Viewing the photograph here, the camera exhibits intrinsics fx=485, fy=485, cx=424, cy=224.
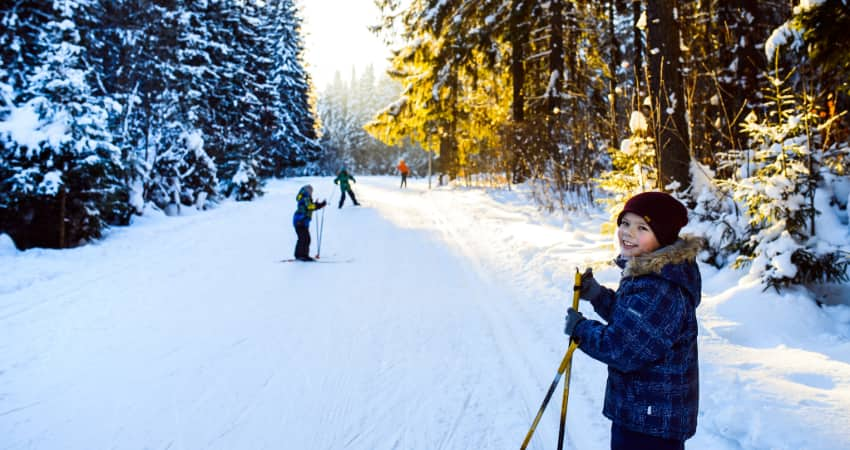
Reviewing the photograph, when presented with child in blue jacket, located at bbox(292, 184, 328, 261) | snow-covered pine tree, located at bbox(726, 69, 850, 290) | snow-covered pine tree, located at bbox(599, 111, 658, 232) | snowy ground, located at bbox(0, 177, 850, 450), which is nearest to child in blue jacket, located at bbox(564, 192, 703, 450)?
snowy ground, located at bbox(0, 177, 850, 450)

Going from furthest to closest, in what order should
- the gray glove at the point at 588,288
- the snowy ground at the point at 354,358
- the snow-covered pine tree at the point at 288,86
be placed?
the snow-covered pine tree at the point at 288,86 < the snowy ground at the point at 354,358 < the gray glove at the point at 588,288

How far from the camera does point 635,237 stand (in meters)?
2.10

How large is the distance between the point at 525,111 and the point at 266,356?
1309cm

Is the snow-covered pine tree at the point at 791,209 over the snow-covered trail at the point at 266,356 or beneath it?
over

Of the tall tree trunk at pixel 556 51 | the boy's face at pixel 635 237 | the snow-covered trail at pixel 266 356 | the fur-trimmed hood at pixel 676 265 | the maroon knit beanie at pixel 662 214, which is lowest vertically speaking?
the snow-covered trail at pixel 266 356

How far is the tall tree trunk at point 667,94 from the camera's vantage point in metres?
7.28

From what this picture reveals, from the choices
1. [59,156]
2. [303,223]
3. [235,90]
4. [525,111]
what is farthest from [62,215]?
[235,90]

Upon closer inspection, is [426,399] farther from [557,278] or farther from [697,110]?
[697,110]

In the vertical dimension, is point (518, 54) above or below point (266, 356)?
above

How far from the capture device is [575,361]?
4316 mm

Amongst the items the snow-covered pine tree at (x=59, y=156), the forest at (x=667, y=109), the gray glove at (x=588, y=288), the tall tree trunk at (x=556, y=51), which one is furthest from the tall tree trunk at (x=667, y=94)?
the snow-covered pine tree at (x=59, y=156)

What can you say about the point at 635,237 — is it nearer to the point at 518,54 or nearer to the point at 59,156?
the point at 59,156

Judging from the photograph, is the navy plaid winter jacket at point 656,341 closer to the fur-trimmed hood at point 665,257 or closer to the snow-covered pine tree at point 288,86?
the fur-trimmed hood at point 665,257

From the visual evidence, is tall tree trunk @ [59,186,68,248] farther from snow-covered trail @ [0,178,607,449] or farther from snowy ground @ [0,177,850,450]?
snowy ground @ [0,177,850,450]
